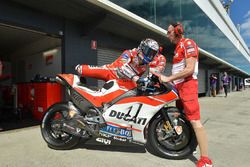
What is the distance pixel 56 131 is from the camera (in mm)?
3271

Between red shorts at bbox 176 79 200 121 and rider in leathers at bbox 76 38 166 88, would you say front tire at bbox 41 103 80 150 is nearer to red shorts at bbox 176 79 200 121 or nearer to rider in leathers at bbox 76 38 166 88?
rider in leathers at bbox 76 38 166 88

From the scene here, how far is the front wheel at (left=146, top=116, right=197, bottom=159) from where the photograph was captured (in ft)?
9.28

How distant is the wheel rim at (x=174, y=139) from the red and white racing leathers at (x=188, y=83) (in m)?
0.34

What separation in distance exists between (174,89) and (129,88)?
622mm

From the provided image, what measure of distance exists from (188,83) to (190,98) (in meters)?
0.20

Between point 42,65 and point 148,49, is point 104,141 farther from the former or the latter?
point 42,65

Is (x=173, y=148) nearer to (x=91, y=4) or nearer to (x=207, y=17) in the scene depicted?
(x=91, y=4)

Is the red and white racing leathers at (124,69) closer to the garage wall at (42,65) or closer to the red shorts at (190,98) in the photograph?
the red shorts at (190,98)

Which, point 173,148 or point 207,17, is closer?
point 173,148

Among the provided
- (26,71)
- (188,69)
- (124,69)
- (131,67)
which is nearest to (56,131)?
(124,69)

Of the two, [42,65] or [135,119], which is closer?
[135,119]

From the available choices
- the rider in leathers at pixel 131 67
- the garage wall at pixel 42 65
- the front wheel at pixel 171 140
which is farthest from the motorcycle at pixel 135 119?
the garage wall at pixel 42 65

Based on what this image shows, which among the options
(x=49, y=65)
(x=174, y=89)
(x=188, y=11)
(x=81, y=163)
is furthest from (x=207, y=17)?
(x=81, y=163)

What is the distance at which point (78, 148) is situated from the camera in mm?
3238
